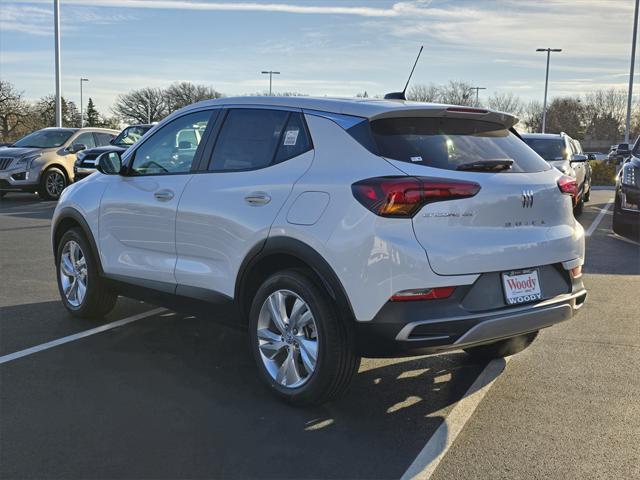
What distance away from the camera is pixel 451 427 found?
367cm

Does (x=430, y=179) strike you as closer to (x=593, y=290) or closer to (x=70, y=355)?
(x=70, y=355)

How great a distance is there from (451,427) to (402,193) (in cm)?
129

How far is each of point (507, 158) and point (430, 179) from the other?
0.73 meters

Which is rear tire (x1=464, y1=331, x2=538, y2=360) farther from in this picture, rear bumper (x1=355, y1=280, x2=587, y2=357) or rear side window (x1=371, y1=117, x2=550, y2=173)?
rear side window (x1=371, y1=117, x2=550, y2=173)

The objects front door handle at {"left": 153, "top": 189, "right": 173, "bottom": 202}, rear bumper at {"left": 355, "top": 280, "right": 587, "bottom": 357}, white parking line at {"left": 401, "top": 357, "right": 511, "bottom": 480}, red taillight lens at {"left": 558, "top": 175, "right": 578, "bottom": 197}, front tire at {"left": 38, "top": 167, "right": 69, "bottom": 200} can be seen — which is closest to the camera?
white parking line at {"left": 401, "top": 357, "right": 511, "bottom": 480}

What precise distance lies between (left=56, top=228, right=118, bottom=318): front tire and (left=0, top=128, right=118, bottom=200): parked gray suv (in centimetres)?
1120

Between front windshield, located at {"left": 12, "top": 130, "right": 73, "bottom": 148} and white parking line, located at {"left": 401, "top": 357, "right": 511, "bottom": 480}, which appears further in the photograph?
front windshield, located at {"left": 12, "top": 130, "right": 73, "bottom": 148}

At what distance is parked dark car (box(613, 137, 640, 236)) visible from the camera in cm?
1028

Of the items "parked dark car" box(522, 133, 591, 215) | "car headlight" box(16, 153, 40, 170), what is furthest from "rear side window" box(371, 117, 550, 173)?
"car headlight" box(16, 153, 40, 170)

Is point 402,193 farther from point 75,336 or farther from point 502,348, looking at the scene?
point 75,336

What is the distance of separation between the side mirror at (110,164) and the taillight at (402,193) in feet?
8.44

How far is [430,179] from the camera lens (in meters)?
3.52

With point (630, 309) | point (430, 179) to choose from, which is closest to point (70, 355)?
point (430, 179)

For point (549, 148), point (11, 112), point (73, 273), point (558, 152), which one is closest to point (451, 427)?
point (73, 273)
